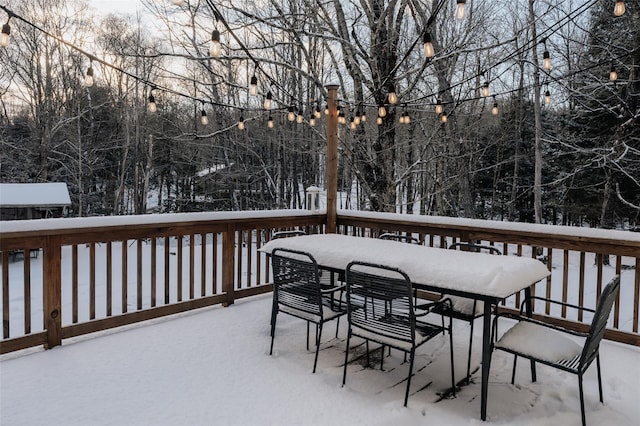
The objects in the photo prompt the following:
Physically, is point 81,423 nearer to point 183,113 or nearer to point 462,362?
point 462,362

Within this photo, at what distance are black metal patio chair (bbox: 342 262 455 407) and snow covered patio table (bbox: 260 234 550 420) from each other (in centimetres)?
19

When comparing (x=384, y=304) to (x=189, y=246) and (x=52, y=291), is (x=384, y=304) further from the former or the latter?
(x=189, y=246)

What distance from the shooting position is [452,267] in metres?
2.54

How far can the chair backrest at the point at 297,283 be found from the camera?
281cm

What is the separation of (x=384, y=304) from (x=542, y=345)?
88cm

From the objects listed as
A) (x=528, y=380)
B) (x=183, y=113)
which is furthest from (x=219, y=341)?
(x=183, y=113)

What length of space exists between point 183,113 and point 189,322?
40.8ft

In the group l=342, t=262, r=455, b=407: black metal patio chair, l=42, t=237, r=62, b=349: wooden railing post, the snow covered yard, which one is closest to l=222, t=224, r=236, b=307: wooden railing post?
the snow covered yard

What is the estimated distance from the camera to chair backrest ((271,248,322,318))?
2.81 metres

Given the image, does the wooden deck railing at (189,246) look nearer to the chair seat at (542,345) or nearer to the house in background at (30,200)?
the chair seat at (542,345)

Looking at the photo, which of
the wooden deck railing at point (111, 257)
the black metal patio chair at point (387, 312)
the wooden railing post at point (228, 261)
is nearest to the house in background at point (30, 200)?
the wooden deck railing at point (111, 257)

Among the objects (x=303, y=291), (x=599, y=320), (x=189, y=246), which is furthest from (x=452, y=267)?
(x=189, y=246)

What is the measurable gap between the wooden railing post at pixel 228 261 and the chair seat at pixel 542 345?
107 inches

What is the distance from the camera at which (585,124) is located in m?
11.4
